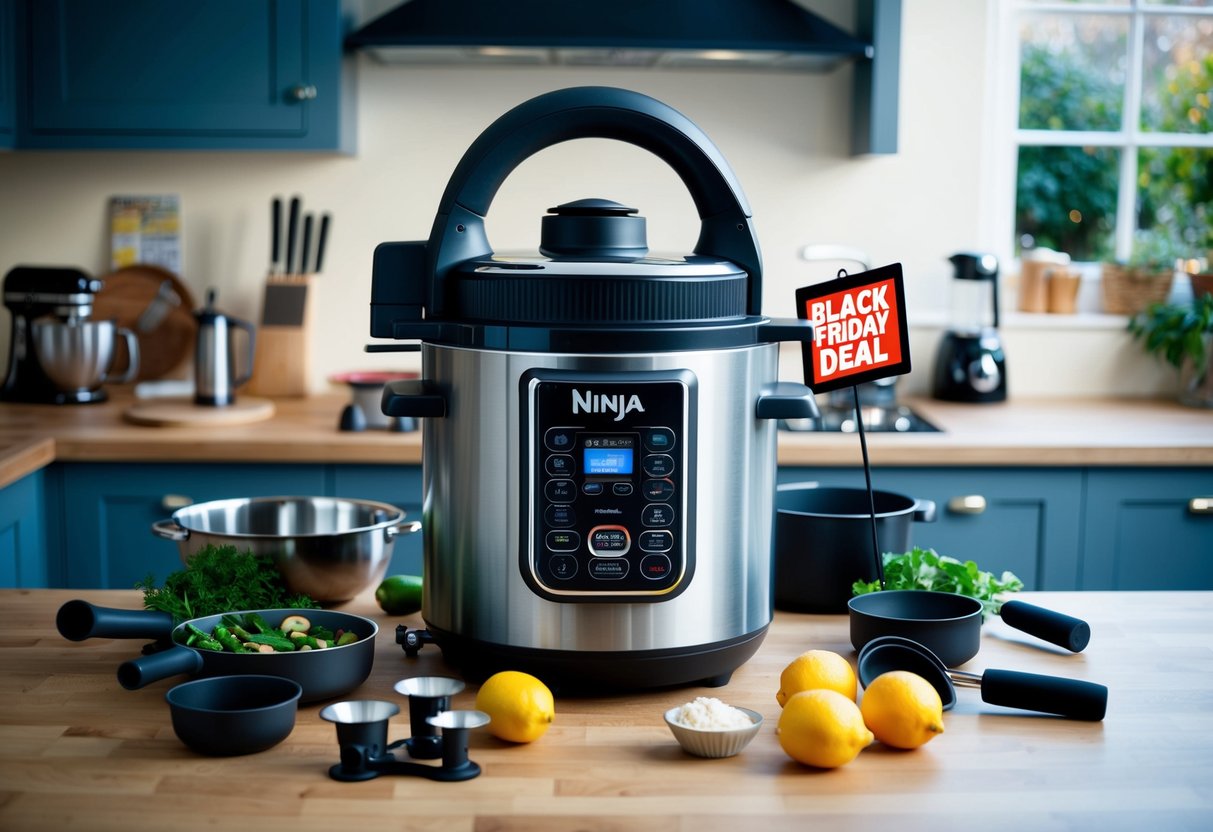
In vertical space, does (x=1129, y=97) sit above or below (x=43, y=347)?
above

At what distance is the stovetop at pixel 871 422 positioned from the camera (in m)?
2.54

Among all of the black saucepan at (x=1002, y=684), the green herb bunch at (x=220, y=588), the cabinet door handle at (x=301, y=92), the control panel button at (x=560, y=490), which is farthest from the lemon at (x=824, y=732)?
the cabinet door handle at (x=301, y=92)

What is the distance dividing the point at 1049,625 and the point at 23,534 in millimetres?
1833

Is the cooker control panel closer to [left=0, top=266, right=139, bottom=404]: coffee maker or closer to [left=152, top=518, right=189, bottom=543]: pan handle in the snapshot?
[left=152, top=518, right=189, bottom=543]: pan handle

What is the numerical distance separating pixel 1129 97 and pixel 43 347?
2.55m

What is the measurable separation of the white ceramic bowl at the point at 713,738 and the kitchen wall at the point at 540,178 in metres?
2.08

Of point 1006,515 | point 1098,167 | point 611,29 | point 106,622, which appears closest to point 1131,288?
point 1098,167

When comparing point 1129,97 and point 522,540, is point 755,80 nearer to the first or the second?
point 1129,97

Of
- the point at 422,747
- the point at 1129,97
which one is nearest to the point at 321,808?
the point at 422,747

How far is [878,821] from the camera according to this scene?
32.4 inches

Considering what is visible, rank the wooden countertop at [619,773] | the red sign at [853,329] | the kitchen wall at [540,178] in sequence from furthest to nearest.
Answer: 1. the kitchen wall at [540,178]
2. the red sign at [853,329]
3. the wooden countertop at [619,773]

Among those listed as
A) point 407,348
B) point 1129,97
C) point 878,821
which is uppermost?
point 1129,97

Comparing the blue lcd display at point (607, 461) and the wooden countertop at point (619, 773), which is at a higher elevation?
the blue lcd display at point (607, 461)

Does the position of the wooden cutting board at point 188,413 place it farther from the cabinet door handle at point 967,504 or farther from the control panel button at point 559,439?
the control panel button at point 559,439
